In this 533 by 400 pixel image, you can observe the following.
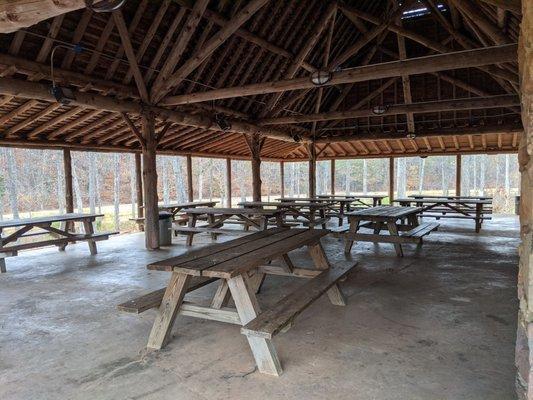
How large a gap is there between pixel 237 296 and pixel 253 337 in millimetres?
301

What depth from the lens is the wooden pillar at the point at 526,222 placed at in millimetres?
1512

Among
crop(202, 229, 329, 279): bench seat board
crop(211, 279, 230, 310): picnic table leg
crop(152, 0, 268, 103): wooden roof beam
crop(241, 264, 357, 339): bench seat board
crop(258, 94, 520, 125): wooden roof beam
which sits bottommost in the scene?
crop(211, 279, 230, 310): picnic table leg

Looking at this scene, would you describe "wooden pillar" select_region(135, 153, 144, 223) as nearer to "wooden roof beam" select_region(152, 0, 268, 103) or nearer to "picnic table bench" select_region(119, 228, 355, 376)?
"wooden roof beam" select_region(152, 0, 268, 103)

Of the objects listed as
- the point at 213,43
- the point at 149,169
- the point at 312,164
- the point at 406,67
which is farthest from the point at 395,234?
the point at 312,164

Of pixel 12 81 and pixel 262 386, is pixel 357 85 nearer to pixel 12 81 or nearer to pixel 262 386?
pixel 12 81

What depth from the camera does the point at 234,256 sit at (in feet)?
9.36

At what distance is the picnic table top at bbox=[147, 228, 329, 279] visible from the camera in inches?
98.3

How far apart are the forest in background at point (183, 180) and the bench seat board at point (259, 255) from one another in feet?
48.4

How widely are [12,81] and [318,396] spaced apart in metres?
5.45

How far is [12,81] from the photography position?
5051 millimetres

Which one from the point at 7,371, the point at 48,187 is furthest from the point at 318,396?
the point at 48,187

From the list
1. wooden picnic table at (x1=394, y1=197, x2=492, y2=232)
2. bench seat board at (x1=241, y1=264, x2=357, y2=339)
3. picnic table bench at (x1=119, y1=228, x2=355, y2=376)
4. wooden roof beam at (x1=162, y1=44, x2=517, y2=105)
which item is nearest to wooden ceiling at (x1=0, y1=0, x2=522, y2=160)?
wooden roof beam at (x1=162, y1=44, x2=517, y2=105)

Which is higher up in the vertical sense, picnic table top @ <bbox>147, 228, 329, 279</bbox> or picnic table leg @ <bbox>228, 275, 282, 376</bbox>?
picnic table top @ <bbox>147, 228, 329, 279</bbox>

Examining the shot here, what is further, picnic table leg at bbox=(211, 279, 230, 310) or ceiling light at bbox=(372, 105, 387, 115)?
ceiling light at bbox=(372, 105, 387, 115)
